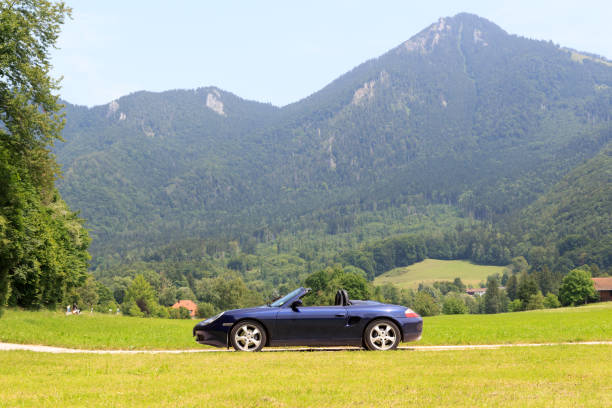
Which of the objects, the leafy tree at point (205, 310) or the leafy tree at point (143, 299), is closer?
the leafy tree at point (205, 310)

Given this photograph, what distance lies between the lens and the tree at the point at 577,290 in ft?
373

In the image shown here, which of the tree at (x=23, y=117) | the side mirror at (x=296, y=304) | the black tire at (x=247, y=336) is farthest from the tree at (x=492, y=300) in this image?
the black tire at (x=247, y=336)

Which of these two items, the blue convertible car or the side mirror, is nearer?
the blue convertible car

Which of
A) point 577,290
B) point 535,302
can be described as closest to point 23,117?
point 535,302

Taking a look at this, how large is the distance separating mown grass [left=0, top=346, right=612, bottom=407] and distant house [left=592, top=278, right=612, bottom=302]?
116 metres

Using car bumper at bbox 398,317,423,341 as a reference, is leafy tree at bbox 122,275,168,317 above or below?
below

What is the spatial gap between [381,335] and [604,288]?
12176 cm

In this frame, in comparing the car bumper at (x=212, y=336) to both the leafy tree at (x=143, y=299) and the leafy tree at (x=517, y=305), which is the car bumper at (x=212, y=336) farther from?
the leafy tree at (x=143, y=299)

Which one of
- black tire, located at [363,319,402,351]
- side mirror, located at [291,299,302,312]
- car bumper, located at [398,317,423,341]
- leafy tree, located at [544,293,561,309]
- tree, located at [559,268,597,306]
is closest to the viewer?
black tire, located at [363,319,402,351]

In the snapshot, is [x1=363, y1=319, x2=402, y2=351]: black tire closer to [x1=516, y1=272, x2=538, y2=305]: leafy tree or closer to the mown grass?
the mown grass

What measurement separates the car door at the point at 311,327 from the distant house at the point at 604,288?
117 metres

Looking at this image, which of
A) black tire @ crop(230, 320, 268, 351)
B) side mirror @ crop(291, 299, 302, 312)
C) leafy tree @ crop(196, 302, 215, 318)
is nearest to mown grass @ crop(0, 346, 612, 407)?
black tire @ crop(230, 320, 268, 351)

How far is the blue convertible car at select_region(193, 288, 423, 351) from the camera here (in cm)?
1477

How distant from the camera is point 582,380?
9734 millimetres
